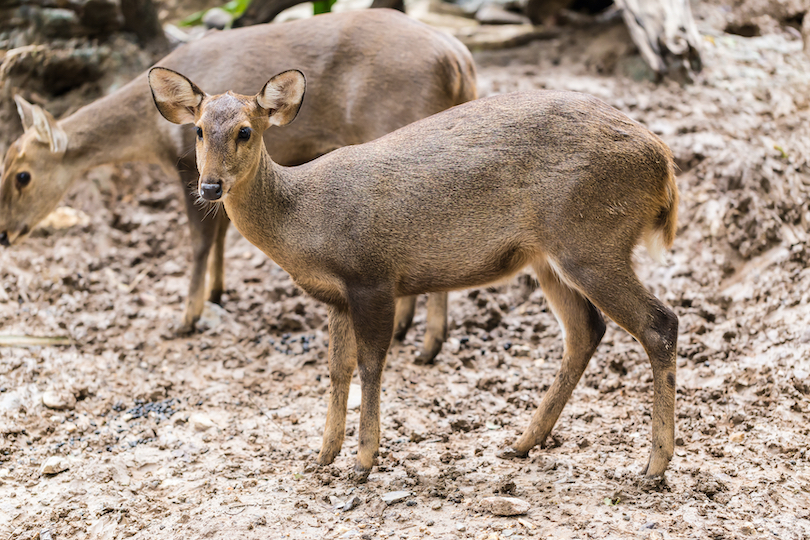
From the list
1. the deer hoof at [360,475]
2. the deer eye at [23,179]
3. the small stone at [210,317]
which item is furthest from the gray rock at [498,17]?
the deer hoof at [360,475]

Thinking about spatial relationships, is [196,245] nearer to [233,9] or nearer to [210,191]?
[210,191]

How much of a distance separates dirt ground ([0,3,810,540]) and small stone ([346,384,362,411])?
0.15 m

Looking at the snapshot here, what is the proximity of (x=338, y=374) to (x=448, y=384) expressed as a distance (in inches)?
56.6

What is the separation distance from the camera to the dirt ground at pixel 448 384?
3902mm

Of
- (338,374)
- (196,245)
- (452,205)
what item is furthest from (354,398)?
(196,245)

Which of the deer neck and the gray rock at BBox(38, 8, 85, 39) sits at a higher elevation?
the deer neck

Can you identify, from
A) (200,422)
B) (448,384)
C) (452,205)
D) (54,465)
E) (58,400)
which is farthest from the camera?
(448,384)

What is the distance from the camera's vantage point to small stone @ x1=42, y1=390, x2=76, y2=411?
5.20 metres

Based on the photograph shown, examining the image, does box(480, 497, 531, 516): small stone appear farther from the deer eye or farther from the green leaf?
the green leaf

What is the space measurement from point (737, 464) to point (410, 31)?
13.3 feet

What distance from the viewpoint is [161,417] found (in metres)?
5.23

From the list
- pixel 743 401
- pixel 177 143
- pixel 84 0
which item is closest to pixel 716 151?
pixel 743 401

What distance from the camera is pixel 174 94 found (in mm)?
4297

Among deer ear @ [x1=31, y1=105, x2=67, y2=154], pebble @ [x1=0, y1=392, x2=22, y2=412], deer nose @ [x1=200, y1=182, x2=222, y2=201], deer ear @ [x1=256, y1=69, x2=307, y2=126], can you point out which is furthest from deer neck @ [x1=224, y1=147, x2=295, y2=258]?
deer ear @ [x1=31, y1=105, x2=67, y2=154]
